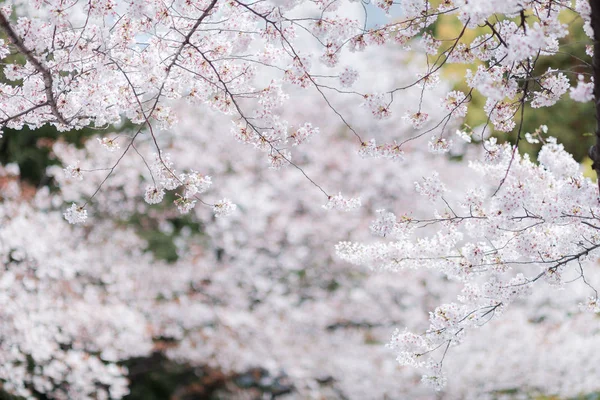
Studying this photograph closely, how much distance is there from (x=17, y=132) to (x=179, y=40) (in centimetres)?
552

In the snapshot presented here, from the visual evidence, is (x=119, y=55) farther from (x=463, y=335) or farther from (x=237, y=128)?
(x=463, y=335)

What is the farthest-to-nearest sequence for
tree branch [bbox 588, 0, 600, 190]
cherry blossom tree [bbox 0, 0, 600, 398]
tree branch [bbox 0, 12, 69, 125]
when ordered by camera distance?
cherry blossom tree [bbox 0, 0, 600, 398] → tree branch [bbox 0, 12, 69, 125] → tree branch [bbox 588, 0, 600, 190]

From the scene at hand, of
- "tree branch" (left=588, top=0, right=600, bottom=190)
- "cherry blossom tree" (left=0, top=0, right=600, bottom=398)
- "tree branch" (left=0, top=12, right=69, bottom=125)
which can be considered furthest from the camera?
"cherry blossom tree" (left=0, top=0, right=600, bottom=398)

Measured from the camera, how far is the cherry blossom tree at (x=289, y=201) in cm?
221

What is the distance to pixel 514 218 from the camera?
2217 mm

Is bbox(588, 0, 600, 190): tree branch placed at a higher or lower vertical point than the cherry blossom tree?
lower

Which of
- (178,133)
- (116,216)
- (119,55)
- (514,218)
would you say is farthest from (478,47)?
(178,133)

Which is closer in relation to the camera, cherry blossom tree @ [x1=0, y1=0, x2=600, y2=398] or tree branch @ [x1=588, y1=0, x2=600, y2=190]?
tree branch @ [x1=588, y1=0, x2=600, y2=190]

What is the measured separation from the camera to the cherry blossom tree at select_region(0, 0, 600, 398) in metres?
2.21

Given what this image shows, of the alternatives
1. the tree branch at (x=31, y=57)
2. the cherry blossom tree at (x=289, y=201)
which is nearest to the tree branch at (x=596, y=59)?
the cherry blossom tree at (x=289, y=201)

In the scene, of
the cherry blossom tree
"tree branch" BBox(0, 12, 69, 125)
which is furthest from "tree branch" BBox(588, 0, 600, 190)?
"tree branch" BBox(0, 12, 69, 125)

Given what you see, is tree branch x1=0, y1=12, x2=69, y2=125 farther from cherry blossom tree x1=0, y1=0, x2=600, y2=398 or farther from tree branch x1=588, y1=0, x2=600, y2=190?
tree branch x1=588, y1=0, x2=600, y2=190

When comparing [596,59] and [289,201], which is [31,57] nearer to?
[596,59]

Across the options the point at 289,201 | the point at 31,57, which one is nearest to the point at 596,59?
the point at 31,57
